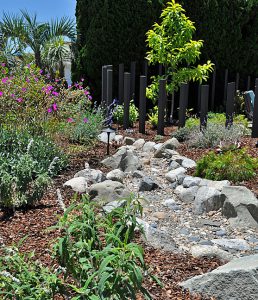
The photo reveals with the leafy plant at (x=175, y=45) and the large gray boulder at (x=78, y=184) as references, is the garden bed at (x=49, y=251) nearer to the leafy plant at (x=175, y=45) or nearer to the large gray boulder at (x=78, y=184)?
the large gray boulder at (x=78, y=184)

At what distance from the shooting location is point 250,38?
13906 mm

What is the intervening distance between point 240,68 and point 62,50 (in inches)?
215

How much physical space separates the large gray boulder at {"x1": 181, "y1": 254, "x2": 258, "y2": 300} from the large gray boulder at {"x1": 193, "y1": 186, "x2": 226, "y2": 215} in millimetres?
1905

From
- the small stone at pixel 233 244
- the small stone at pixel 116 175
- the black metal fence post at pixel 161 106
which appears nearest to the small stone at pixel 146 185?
the small stone at pixel 116 175

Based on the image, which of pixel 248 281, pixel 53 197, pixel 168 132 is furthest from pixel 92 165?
pixel 248 281

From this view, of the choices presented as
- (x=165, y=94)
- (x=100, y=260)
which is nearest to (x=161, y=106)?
(x=165, y=94)

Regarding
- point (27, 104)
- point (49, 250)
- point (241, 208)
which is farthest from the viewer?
point (27, 104)

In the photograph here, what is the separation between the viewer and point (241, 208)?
484 centimetres

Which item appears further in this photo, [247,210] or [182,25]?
[182,25]

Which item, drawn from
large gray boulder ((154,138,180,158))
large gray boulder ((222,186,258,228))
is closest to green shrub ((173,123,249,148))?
large gray boulder ((154,138,180,158))

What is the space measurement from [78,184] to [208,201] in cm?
138

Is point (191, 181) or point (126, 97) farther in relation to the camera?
point (126, 97)

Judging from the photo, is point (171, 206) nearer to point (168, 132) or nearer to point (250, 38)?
point (168, 132)

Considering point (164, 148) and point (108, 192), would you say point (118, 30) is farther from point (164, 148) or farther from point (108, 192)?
point (108, 192)
